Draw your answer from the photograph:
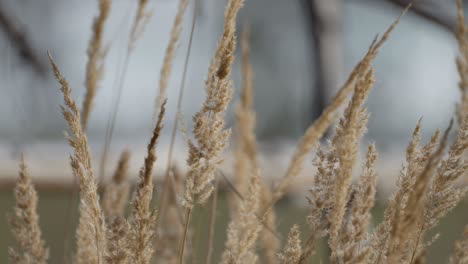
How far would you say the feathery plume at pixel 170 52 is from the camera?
105 centimetres

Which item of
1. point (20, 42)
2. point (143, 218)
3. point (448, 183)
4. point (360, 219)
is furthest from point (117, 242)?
point (20, 42)

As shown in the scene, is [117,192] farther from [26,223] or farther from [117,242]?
[117,242]

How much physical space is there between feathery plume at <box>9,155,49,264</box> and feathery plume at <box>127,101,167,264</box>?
21 cm

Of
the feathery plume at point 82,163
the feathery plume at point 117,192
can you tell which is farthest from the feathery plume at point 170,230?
the feathery plume at point 82,163

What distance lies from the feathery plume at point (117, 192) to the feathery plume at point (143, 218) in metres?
0.38

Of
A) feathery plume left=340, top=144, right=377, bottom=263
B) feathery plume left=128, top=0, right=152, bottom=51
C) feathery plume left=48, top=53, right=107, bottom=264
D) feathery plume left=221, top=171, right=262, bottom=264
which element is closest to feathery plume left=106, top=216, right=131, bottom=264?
feathery plume left=48, top=53, right=107, bottom=264

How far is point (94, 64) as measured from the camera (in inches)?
46.0

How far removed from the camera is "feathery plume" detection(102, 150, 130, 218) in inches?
43.9

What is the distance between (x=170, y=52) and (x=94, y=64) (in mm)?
152

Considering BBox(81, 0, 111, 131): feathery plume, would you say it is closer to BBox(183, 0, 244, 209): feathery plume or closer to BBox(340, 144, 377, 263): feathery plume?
BBox(183, 0, 244, 209): feathery plume

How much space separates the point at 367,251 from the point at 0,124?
22.7 feet

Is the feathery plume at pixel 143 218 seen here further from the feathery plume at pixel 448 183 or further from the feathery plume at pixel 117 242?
the feathery plume at pixel 448 183

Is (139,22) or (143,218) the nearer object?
(143,218)

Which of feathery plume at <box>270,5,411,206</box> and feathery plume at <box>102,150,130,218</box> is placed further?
feathery plume at <box>102,150,130,218</box>
